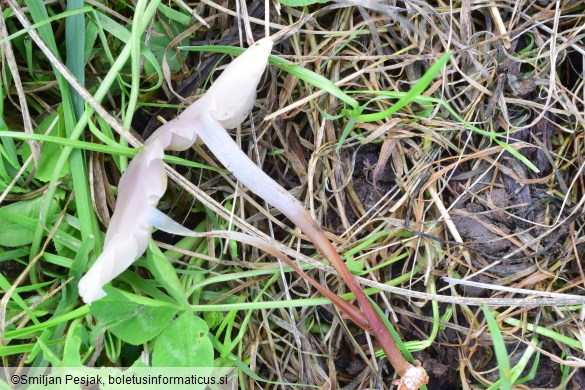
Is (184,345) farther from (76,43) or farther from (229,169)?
(76,43)

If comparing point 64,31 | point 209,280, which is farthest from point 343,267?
point 64,31

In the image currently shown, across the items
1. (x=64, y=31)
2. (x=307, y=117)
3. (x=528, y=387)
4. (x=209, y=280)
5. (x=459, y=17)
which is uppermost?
(x=64, y=31)

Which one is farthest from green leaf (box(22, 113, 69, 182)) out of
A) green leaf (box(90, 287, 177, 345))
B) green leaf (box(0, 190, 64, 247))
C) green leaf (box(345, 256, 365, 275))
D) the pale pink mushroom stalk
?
green leaf (box(345, 256, 365, 275))

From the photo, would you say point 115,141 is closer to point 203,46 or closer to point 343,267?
point 203,46

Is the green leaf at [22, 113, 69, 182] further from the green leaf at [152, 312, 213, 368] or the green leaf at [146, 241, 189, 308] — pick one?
the green leaf at [152, 312, 213, 368]

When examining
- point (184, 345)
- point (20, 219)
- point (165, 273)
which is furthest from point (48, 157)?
point (184, 345)

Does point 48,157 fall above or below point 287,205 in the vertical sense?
above

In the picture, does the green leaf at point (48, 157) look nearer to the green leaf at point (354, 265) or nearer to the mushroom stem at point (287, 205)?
the mushroom stem at point (287, 205)
